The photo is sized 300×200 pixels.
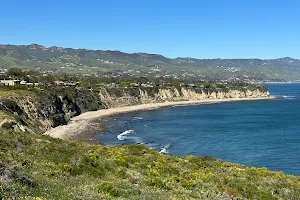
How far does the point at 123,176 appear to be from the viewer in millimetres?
23094

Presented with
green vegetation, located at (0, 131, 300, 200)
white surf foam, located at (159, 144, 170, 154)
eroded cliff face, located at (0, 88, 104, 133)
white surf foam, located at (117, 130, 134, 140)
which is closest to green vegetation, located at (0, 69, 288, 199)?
green vegetation, located at (0, 131, 300, 200)

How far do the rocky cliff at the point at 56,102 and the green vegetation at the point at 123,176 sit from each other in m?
29.7

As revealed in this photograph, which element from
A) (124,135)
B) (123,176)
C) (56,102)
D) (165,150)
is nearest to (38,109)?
(56,102)

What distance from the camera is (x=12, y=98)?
79.8 m

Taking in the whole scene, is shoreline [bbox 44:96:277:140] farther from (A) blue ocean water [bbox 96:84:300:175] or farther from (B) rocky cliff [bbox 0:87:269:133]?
(A) blue ocean water [bbox 96:84:300:175]

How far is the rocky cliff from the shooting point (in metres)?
72.3

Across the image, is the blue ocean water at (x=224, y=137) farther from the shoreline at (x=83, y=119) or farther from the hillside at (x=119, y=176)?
the hillside at (x=119, y=176)

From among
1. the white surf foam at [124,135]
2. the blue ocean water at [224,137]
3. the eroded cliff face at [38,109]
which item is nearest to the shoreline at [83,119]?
the eroded cliff face at [38,109]

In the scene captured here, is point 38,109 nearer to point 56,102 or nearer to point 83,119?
point 56,102

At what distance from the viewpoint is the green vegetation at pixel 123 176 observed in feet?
53.3

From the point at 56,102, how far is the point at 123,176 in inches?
3496

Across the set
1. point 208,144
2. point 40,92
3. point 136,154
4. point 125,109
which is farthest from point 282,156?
point 125,109

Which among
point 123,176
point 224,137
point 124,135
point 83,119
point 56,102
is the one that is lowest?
point 224,137

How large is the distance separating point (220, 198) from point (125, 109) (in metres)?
140
